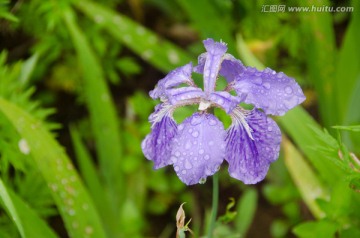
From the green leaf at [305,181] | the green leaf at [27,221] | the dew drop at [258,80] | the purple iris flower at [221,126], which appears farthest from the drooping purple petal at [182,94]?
the green leaf at [305,181]

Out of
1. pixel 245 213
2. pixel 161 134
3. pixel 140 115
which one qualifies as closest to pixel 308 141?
pixel 245 213

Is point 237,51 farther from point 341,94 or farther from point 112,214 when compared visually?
point 112,214

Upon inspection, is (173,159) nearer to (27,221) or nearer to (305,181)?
(27,221)

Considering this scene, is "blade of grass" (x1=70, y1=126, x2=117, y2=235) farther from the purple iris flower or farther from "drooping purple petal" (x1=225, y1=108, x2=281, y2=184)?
"drooping purple petal" (x1=225, y1=108, x2=281, y2=184)

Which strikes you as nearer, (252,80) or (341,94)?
(252,80)

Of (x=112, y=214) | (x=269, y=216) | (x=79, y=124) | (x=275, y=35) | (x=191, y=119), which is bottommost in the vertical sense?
(x=269, y=216)

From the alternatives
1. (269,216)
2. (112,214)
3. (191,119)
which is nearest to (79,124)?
(112,214)
